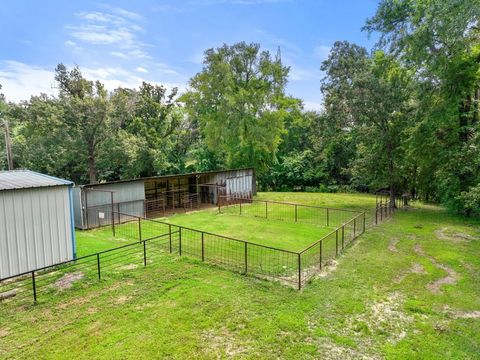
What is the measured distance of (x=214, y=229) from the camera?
1274 cm

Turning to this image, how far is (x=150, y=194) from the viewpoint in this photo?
2041 cm

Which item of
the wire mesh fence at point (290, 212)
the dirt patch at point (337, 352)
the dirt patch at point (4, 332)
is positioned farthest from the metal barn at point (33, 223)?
the wire mesh fence at point (290, 212)

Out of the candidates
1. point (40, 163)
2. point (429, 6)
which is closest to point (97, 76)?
point (40, 163)

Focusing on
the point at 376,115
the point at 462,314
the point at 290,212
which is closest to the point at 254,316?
the point at 462,314

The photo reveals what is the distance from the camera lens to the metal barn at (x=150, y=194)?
1314cm

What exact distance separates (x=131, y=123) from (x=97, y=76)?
469 cm

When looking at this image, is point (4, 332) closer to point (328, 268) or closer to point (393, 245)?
point (328, 268)

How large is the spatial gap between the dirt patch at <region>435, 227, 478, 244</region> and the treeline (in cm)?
135

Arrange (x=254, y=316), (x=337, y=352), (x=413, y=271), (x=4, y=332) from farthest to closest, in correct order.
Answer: (x=413, y=271), (x=254, y=316), (x=4, y=332), (x=337, y=352)

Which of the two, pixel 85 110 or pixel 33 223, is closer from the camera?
pixel 33 223

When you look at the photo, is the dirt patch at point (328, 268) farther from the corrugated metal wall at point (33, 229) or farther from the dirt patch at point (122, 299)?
the corrugated metal wall at point (33, 229)

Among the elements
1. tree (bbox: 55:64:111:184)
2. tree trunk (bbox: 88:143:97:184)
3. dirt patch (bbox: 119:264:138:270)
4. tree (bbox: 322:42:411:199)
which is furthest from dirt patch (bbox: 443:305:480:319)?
tree trunk (bbox: 88:143:97:184)

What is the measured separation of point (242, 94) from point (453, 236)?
15755 millimetres

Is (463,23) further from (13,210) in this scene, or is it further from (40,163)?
(40,163)
